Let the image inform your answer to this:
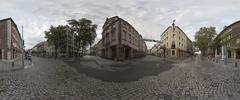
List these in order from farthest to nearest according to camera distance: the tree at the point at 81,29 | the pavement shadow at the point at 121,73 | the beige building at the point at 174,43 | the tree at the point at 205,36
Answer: the beige building at the point at 174,43 < the tree at the point at 205,36 < the tree at the point at 81,29 < the pavement shadow at the point at 121,73

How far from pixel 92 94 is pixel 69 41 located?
65.3 feet

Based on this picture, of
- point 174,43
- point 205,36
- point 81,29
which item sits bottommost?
point 174,43

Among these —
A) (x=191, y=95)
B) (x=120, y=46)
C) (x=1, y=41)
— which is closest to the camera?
(x=191, y=95)

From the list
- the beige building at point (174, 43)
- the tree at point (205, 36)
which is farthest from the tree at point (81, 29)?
the tree at point (205, 36)

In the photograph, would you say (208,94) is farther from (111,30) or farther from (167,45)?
(167,45)

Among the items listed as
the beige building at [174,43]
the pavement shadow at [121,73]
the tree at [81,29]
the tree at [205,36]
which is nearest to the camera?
the pavement shadow at [121,73]

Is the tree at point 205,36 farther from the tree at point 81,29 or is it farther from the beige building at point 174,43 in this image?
the tree at point 81,29

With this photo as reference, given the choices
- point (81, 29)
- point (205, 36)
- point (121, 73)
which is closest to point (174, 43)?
point (205, 36)

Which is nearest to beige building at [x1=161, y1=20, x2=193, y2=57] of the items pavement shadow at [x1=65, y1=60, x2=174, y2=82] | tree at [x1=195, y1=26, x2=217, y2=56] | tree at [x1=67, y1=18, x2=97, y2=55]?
tree at [x1=195, y1=26, x2=217, y2=56]

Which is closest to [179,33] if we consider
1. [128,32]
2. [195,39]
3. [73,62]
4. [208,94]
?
[195,39]

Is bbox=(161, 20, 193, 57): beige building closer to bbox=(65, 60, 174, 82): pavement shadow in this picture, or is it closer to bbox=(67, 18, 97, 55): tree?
bbox=(67, 18, 97, 55): tree

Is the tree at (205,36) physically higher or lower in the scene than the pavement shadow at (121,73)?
higher

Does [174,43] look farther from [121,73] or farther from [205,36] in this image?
[121,73]

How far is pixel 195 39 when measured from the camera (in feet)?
240
